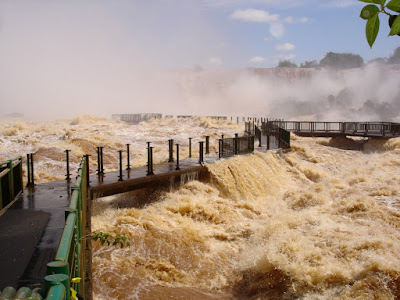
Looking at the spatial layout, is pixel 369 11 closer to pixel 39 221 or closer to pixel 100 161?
pixel 39 221

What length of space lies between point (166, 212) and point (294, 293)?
444cm

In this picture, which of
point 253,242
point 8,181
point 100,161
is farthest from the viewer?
point 100,161

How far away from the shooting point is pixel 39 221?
21.8 feet

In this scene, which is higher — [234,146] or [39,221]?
[234,146]

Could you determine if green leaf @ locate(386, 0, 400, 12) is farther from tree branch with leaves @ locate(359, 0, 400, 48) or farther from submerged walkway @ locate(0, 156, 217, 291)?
submerged walkway @ locate(0, 156, 217, 291)

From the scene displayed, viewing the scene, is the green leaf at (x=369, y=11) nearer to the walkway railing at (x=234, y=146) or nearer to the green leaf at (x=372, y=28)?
the green leaf at (x=372, y=28)

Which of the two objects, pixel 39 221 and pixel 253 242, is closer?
pixel 39 221

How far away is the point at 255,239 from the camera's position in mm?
10156

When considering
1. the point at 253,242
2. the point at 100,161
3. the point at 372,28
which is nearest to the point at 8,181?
the point at 100,161

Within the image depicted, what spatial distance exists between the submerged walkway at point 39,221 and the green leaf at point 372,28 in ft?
12.9

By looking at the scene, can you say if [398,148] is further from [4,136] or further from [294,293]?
[4,136]

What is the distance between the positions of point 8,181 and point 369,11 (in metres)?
7.99

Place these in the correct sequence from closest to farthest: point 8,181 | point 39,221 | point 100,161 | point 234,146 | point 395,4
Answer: point 395,4, point 39,221, point 8,181, point 100,161, point 234,146

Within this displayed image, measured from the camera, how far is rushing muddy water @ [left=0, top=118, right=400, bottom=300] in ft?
24.6
